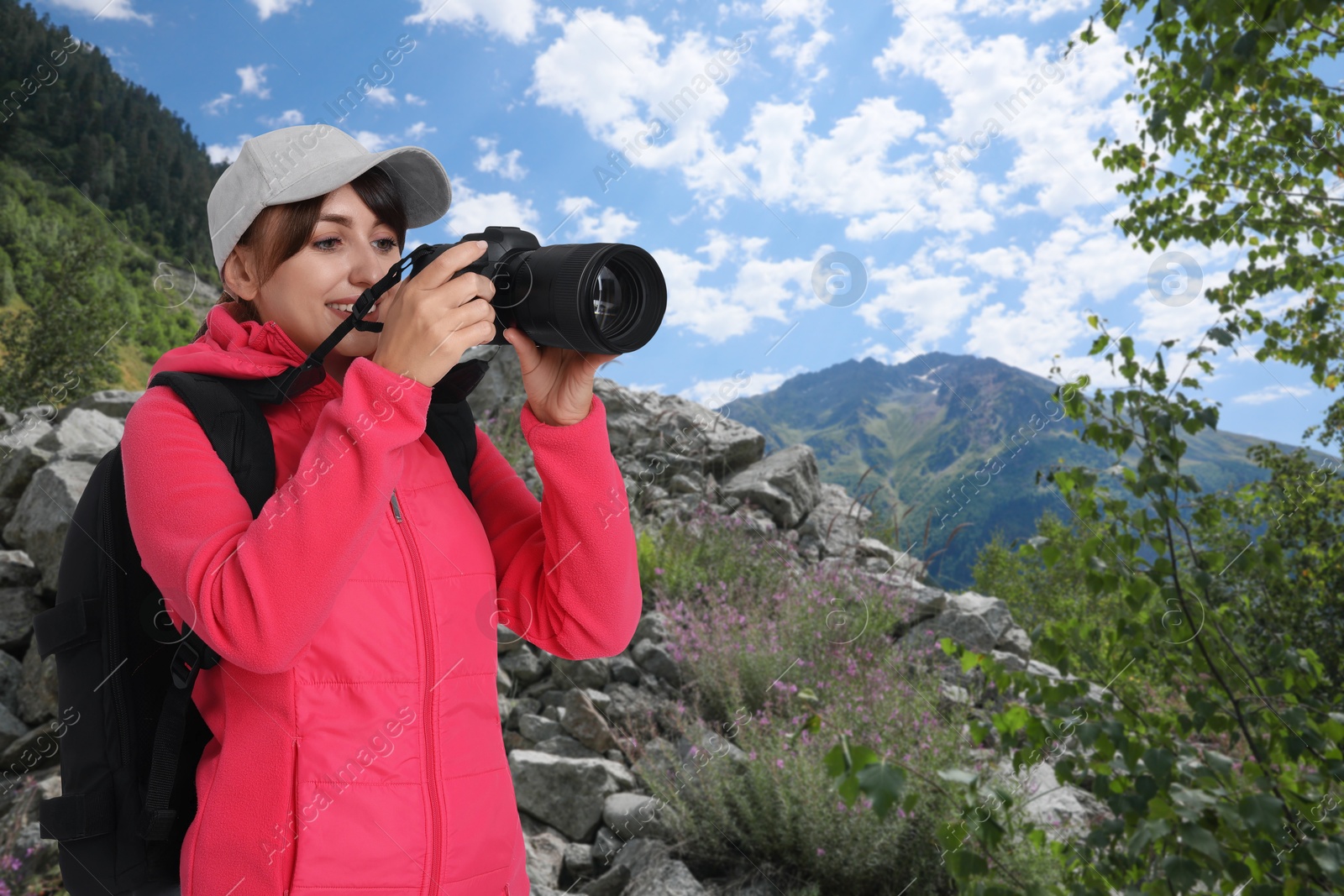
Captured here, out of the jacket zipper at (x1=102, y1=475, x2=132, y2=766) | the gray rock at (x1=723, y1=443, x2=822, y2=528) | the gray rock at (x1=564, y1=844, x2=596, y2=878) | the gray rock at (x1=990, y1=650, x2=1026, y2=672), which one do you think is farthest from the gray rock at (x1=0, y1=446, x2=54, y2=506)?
the gray rock at (x1=990, y1=650, x2=1026, y2=672)

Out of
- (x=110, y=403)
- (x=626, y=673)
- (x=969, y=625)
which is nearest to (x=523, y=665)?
(x=626, y=673)

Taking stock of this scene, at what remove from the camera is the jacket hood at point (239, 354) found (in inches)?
40.4

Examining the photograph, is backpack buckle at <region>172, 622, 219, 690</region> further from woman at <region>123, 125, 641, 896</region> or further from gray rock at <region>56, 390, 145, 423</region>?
gray rock at <region>56, 390, 145, 423</region>

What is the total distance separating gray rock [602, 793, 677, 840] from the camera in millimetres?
2686

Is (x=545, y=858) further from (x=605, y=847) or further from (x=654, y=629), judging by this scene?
(x=654, y=629)

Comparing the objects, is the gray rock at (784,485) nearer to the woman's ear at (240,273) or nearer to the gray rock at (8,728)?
the gray rock at (8,728)

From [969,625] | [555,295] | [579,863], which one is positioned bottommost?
[579,863]

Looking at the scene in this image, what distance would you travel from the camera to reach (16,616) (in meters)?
3.63

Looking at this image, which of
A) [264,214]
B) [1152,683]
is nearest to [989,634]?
[1152,683]

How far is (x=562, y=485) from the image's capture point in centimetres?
116

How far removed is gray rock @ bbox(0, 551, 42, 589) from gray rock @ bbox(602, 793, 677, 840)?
3.07 m

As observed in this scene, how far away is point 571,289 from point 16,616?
408cm

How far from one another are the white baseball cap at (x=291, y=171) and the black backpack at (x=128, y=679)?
26 cm

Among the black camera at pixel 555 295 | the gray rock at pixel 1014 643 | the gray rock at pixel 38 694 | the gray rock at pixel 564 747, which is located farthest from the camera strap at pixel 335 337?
the gray rock at pixel 1014 643
